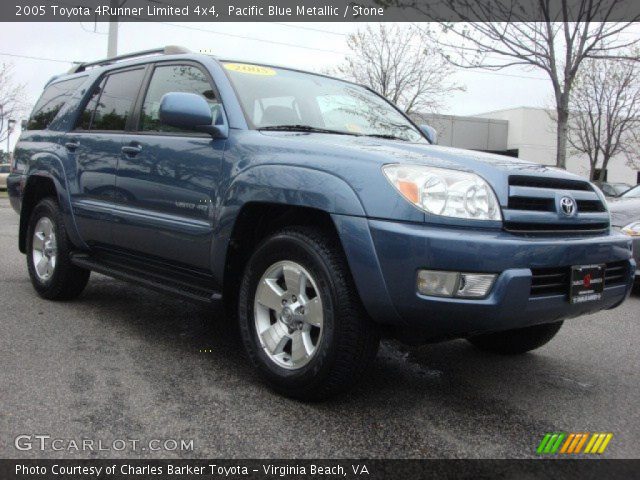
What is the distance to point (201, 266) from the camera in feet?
11.8

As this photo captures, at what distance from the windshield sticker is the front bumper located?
5.50 ft

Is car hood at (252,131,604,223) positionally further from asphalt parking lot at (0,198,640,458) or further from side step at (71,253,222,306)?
asphalt parking lot at (0,198,640,458)

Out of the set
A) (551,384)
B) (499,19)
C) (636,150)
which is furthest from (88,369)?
(636,150)

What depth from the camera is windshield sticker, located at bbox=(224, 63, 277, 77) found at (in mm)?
3881

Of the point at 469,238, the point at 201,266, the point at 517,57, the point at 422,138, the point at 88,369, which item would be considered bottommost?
the point at 88,369

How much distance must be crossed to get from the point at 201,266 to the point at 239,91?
1046 millimetres

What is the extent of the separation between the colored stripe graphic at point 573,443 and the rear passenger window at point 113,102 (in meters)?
3.26

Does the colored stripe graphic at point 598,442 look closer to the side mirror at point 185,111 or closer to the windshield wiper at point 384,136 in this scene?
the windshield wiper at point 384,136

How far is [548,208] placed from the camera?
2971mm

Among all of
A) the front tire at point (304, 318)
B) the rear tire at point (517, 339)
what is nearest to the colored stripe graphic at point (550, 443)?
the front tire at point (304, 318)

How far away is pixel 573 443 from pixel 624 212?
500cm

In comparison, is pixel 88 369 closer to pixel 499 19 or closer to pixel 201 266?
pixel 201 266

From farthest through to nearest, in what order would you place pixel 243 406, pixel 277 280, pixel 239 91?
pixel 239 91
pixel 277 280
pixel 243 406
